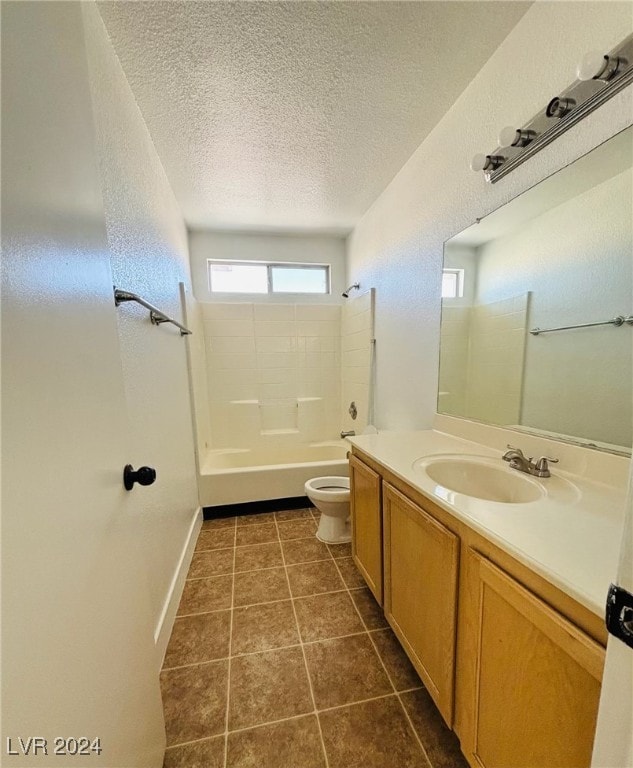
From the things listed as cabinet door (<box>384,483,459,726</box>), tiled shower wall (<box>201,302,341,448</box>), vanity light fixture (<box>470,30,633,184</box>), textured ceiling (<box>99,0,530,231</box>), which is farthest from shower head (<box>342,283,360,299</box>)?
cabinet door (<box>384,483,459,726</box>)

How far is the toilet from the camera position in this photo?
6.57 feet

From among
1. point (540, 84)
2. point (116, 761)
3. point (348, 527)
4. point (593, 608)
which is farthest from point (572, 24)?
point (348, 527)

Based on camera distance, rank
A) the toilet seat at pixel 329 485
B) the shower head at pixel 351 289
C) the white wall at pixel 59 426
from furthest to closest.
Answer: the shower head at pixel 351 289
the toilet seat at pixel 329 485
the white wall at pixel 59 426

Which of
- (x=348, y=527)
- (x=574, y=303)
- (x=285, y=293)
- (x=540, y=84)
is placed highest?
(x=540, y=84)

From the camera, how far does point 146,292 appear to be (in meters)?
1.45

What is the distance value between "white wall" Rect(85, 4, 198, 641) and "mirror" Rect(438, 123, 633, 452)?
156cm

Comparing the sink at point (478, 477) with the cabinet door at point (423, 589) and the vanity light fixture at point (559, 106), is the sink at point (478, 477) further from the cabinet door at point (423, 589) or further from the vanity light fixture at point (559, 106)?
the vanity light fixture at point (559, 106)

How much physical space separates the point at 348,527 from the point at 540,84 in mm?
2486

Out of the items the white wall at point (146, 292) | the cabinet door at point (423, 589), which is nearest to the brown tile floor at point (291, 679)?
the cabinet door at point (423, 589)

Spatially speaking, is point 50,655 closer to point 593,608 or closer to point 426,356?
point 593,608

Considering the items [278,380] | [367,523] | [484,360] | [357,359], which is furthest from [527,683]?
[278,380]

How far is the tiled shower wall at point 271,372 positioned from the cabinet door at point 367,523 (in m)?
1.69

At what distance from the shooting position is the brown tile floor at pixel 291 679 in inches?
38.7

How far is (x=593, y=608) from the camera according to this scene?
1.70ft
